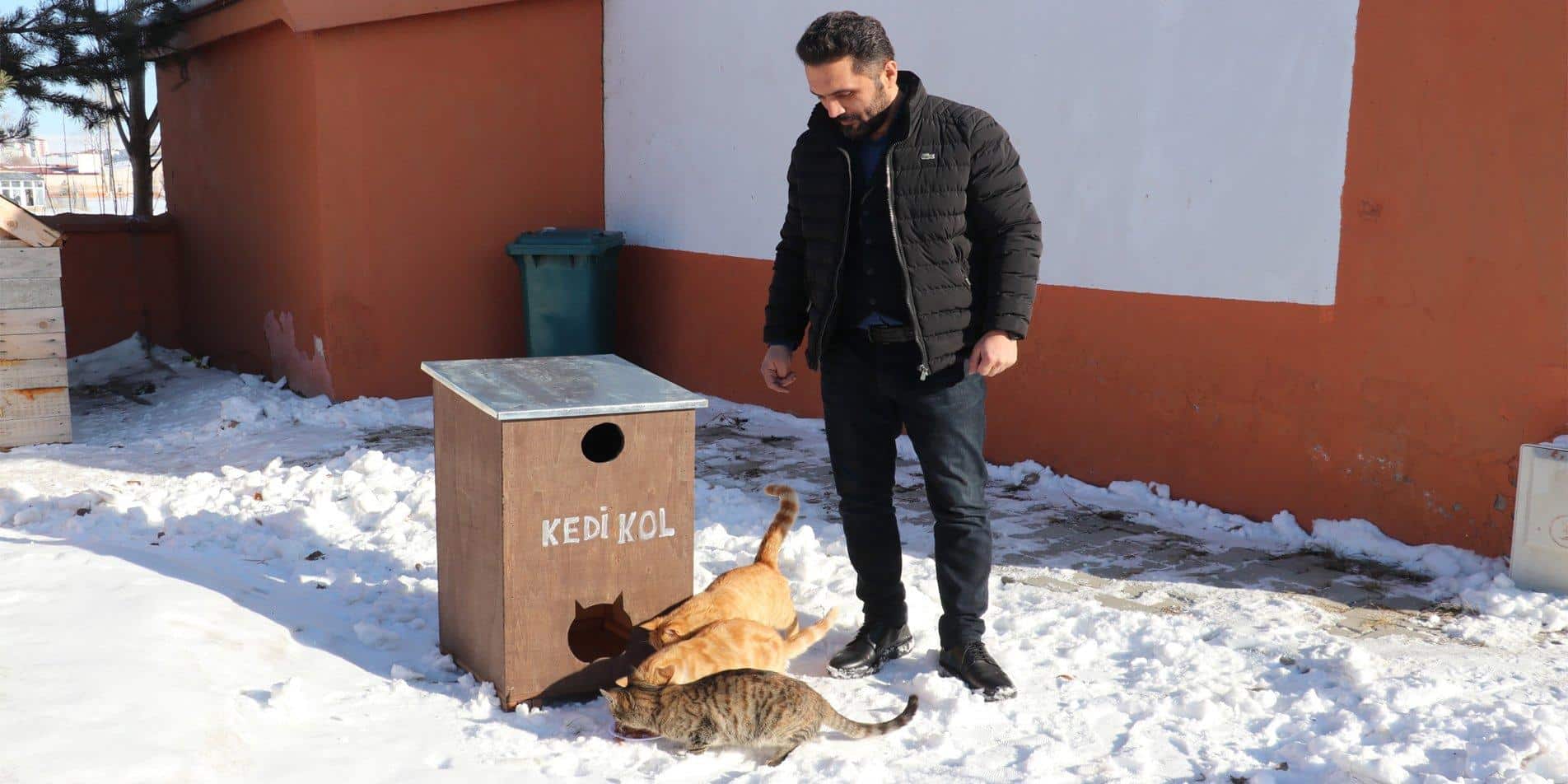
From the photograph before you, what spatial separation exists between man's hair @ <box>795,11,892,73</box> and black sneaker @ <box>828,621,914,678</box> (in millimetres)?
1692

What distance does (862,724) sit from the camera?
3383 mm

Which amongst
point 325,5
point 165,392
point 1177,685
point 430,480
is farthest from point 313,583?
point 165,392

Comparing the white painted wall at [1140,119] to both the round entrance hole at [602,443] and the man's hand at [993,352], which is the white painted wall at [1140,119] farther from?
the round entrance hole at [602,443]

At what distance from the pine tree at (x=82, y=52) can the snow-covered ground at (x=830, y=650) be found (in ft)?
16.1

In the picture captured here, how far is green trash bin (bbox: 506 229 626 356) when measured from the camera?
8.45 meters

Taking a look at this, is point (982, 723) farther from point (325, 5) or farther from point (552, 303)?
point (325, 5)

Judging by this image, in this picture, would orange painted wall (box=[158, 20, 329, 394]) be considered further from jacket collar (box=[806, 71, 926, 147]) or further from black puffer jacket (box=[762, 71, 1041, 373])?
black puffer jacket (box=[762, 71, 1041, 373])

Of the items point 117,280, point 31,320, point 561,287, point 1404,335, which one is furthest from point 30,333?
point 1404,335

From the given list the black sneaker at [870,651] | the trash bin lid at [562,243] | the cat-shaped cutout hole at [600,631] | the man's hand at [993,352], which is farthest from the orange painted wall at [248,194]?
the man's hand at [993,352]

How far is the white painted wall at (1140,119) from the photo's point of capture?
17.3 ft

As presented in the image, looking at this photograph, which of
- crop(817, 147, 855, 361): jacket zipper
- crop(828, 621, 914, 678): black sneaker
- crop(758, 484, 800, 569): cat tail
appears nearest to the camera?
crop(817, 147, 855, 361): jacket zipper

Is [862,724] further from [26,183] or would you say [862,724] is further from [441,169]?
[26,183]

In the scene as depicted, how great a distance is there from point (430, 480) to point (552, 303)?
2.64 meters

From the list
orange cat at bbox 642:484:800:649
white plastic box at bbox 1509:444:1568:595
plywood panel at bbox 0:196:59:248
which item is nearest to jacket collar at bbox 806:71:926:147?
orange cat at bbox 642:484:800:649
